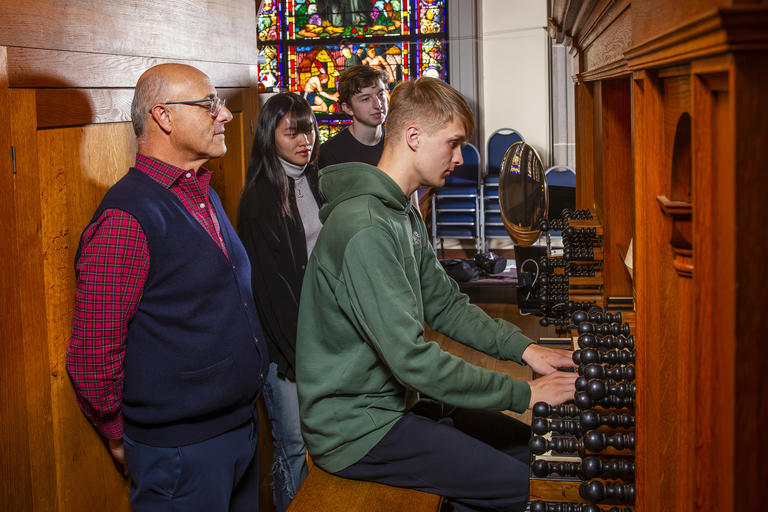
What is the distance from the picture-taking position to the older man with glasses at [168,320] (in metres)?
1.87

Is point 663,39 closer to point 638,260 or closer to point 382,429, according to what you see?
point 638,260

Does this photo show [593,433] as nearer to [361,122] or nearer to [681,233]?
[681,233]

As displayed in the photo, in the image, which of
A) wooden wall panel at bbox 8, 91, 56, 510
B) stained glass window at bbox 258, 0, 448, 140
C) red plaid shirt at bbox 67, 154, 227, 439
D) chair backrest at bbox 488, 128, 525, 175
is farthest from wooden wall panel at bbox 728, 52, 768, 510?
stained glass window at bbox 258, 0, 448, 140

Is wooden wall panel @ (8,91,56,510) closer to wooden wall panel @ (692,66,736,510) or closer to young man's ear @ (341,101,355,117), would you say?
wooden wall panel @ (692,66,736,510)

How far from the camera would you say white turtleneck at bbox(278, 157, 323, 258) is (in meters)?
3.10

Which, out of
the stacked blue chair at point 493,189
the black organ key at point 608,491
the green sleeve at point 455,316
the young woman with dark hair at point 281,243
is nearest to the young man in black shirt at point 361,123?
the young woman with dark hair at point 281,243

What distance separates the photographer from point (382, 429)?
199 centimetres

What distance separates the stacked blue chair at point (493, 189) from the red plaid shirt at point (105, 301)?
7076 millimetres

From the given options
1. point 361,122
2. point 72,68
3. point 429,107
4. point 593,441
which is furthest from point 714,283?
point 361,122

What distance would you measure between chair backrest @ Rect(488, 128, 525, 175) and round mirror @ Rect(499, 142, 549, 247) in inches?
214

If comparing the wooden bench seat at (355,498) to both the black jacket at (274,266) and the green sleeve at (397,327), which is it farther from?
the black jacket at (274,266)

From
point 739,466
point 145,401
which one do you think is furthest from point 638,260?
point 145,401

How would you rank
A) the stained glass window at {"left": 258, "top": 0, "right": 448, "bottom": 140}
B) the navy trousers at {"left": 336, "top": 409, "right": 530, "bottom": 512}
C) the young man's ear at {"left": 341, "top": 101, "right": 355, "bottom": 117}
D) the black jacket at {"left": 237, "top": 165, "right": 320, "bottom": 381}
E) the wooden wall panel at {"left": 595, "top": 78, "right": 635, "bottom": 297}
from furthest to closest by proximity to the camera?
the stained glass window at {"left": 258, "top": 0, "right": 448, "bottom": 140} < the young man's ear at {"left": 341, "top": 101, "right": 355, "bottom": 117} < the black jacket at {"left": 237, "top": 165, "right": 320, "bottom": 381} < the wooden wall panel at {"left": 595, "top": 78, "right": 635, "bottom": 297} < the navy trousers at {"left": 336, "top": 409, "right": 530, "bottom": 512}

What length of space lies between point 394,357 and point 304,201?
143 cm
